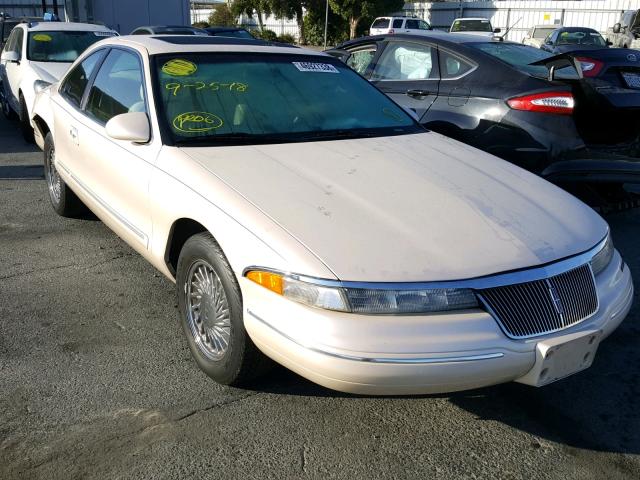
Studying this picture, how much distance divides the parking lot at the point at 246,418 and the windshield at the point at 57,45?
243 inches

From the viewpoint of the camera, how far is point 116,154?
396 centimetres

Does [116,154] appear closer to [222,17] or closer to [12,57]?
[12,57]

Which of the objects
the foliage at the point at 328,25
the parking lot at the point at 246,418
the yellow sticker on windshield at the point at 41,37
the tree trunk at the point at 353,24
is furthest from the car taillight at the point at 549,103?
the foliage at the point at 328,25

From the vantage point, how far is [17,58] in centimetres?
912

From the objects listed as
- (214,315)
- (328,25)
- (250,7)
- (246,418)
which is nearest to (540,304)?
(246,418)

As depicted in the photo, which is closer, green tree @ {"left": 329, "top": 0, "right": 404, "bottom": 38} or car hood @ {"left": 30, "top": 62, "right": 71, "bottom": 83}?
car hood @ {"left": 30, "top": 62, "right": 71, "bottom": 83}

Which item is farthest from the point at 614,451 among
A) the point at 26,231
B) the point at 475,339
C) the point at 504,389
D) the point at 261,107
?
the point at 26,231

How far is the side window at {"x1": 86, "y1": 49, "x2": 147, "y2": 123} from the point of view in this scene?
4.01 meters

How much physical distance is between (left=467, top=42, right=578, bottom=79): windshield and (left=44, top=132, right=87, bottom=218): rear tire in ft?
12.2

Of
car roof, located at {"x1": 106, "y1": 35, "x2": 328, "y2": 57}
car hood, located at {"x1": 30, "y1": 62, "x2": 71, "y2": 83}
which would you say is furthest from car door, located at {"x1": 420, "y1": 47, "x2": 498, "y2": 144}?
car hood, located at {"x1": 30, "y1": 62, "x2": 71, "y2": 83}

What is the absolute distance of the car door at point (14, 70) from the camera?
914 cm

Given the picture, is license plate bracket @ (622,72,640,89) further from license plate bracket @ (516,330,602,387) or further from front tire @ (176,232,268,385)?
front tire @ (176,232,268,385)

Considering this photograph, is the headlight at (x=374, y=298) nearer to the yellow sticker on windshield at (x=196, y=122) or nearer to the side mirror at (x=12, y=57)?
the yellow sticker on windshield at (x=196, y=122)

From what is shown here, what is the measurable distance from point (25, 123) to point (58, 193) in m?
4.03
